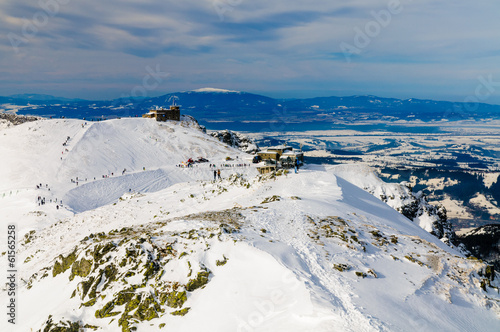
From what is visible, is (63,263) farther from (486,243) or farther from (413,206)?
(486,243)

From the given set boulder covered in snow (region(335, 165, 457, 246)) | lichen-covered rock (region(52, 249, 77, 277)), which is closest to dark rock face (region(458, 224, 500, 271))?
boulder covered in snow (region(335, 165, 457, 246))

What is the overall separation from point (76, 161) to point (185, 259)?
65.7 meters

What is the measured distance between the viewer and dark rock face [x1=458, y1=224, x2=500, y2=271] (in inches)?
2351

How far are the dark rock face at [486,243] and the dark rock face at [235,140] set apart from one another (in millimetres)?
67122

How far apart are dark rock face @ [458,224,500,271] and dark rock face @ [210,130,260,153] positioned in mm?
67122

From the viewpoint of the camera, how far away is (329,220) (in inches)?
861

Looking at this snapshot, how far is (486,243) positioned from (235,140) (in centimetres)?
7916

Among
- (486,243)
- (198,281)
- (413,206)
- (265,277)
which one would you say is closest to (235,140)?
(413,206)

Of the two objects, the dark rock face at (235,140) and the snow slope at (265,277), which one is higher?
the snow slope at (265,277)

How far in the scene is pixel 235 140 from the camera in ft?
385

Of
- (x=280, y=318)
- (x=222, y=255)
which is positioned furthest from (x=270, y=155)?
(x=280, y=318)

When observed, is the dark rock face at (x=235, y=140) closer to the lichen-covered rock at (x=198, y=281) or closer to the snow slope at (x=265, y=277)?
the snow slope at (x=265, y=277)

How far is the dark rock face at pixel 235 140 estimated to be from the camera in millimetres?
113312

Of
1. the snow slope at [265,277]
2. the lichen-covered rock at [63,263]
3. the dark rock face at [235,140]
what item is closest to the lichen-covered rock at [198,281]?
the snow slope at [265,277]
